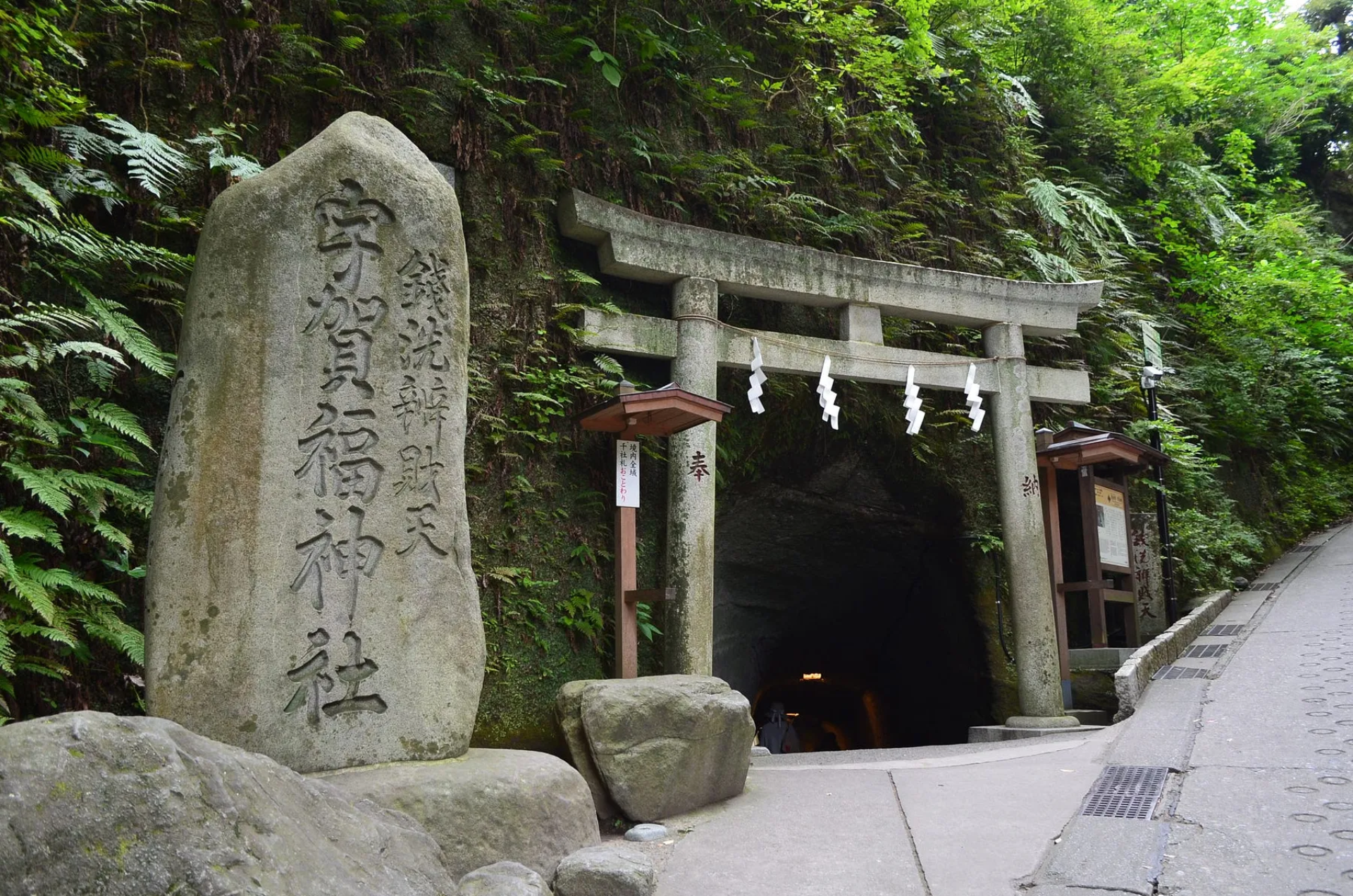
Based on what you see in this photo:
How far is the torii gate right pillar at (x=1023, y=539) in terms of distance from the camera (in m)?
9.16

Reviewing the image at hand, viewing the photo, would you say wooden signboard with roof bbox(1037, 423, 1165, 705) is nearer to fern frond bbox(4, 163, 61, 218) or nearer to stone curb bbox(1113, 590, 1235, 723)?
stone curb bbox(1113, 590, 1235, 723)

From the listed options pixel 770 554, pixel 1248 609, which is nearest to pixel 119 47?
pixel 770 554

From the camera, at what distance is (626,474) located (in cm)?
720

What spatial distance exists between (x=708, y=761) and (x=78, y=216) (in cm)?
511

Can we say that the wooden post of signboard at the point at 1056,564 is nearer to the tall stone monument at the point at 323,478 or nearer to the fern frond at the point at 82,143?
the tall stone monument at the point at 323,478

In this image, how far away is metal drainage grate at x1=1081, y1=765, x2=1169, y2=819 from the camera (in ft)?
15.6

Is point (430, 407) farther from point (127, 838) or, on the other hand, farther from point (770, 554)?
point (770, 554)

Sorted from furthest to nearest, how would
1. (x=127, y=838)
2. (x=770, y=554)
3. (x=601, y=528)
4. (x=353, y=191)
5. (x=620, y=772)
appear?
1. (x=770, y=554)
2. (x=601, y=528)
3. (x=620, y=772)
4. (x=353, y=191)
5. (x=127, y=838)

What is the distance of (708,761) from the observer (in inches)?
228

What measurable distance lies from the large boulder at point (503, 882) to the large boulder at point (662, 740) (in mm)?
1792

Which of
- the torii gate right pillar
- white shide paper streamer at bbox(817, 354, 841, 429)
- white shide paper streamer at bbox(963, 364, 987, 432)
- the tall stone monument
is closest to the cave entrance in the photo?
the torii gate right pillar

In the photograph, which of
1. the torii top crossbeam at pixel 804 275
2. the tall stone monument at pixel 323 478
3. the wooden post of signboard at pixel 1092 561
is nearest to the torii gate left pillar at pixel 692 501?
the torii top crossbeam at pixel 804 275

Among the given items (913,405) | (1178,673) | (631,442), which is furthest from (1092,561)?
(631,442)

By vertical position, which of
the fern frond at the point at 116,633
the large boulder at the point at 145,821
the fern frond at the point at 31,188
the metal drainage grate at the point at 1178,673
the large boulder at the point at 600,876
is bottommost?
the large boulder at the point at 600,876
